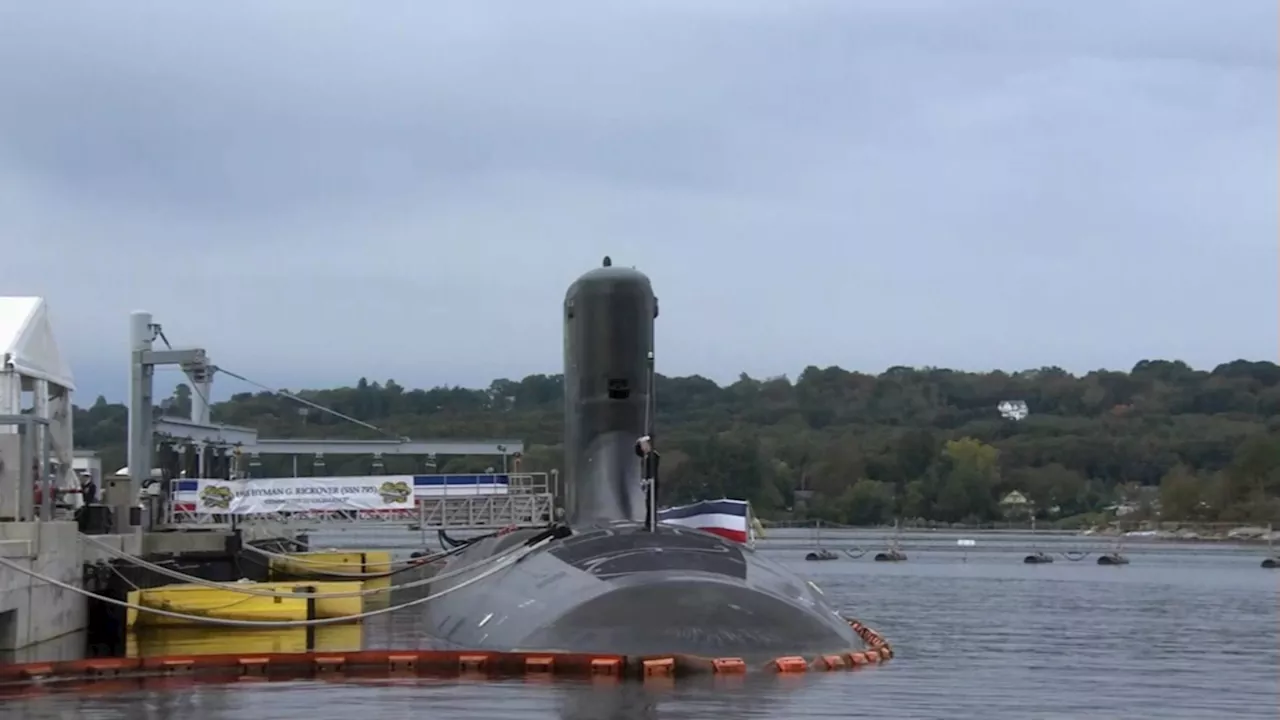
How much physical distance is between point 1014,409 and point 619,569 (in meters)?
175

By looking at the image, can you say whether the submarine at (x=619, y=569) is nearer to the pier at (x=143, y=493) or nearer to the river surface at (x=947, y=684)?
the river surface at (x=947, y=684)

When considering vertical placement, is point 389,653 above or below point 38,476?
below

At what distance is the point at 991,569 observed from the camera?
2953 inches

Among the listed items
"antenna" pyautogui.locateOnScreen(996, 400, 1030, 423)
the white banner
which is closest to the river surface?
the white banner

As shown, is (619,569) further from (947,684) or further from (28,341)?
(28,341)

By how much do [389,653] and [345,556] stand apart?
76.4 feet

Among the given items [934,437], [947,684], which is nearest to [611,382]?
[947,684]

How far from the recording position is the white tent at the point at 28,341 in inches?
1224

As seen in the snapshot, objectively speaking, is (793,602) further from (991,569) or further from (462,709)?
(991,569)

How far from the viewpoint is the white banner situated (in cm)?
4753

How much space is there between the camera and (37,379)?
32750 mm

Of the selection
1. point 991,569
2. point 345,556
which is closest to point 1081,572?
point 991,569

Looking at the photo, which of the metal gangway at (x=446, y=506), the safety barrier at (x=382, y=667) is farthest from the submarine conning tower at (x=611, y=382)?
the metal gangway at (x=446, y=506)

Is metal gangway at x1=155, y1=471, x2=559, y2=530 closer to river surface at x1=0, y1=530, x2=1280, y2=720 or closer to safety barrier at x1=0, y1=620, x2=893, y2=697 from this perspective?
river surface at x1=0, y1=530, x2=1280, y2=720
